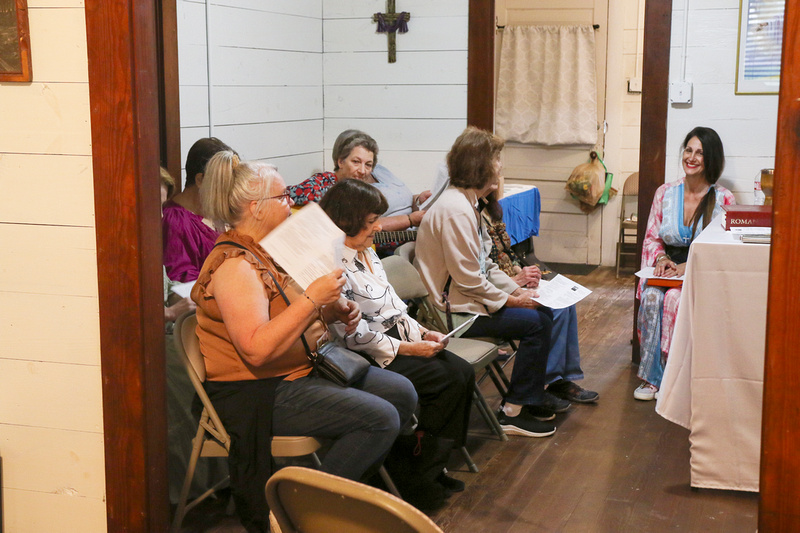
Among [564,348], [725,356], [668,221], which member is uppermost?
[668,221]

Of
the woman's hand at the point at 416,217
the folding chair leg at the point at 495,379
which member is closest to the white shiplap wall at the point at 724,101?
the woman's hand at the point at 416,217

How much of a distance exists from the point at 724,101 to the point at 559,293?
5.18 ft

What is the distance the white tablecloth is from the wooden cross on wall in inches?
87.1

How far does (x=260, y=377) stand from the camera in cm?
251

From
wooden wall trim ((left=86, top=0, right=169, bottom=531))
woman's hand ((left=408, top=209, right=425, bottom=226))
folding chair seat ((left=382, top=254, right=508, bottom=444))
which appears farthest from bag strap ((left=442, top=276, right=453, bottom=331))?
wooden wall trim ((left=86, top=0, right=169, bottom=531))

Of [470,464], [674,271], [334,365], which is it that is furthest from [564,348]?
[334,365]

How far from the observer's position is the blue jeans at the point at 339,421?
8.13 ft

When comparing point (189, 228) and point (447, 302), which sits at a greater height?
point (189, 228)

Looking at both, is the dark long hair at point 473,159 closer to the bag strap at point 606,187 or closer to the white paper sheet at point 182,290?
the white paper sheet at point 182,290

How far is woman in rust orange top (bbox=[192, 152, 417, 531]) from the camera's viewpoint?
2.41m

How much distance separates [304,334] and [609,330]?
330cm

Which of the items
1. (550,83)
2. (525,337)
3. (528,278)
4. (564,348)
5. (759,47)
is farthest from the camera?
(550,83)

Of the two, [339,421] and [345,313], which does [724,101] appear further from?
[339,421]

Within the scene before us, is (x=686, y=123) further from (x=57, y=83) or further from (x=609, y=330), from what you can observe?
(x=57, y=83)
